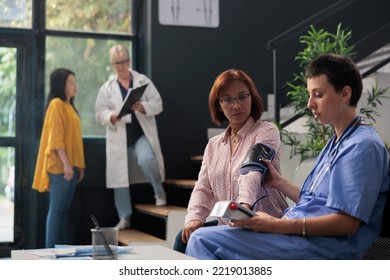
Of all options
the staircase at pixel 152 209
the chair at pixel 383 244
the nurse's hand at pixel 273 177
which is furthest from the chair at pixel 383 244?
the staircase at pixel 152 209

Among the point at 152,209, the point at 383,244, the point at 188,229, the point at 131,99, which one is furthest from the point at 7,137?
the point at 383,244

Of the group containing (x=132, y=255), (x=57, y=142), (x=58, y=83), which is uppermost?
(x=58, y=83)

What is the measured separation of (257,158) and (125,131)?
3.19 meters

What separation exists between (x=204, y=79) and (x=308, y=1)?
4.18ft

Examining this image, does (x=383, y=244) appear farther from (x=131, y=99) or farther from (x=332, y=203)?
(x=131, y=99)

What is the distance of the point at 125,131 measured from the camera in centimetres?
566

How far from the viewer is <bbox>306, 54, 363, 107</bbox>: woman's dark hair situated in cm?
221

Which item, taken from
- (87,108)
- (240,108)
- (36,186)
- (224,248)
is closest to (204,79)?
(87,108)

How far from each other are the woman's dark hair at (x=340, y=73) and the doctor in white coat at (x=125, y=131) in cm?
347

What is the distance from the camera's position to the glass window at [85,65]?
5.96 metres

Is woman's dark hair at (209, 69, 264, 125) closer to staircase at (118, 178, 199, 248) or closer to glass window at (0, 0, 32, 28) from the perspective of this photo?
staircase at (118, 178, 199, 248)

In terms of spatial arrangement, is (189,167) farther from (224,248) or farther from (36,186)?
(224,248)

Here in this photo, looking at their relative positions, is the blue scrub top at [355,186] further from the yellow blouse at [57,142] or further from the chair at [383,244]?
the yellow blouse at [57,142]

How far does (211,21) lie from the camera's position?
6.22 m
